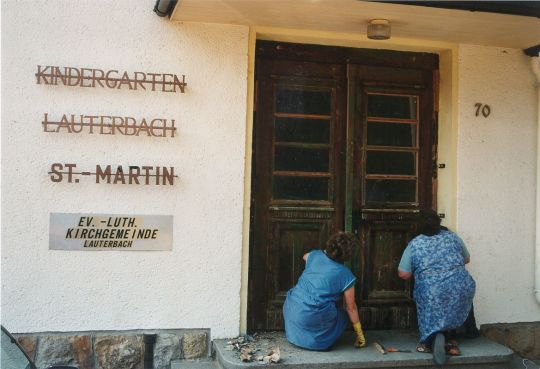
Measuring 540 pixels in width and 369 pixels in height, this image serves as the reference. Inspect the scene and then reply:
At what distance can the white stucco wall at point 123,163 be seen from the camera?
502 centimetres

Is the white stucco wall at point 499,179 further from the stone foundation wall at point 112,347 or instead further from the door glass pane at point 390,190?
the stone foundation wall at point 112,347

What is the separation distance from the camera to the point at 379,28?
5262 millimetres

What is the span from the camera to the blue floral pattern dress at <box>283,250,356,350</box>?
4.95 metres

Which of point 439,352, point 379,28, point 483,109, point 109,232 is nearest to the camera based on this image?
point 439,352

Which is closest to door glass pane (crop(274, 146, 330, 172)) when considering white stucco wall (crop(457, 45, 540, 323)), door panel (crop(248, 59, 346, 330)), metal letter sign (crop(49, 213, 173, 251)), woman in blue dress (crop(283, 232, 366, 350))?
door panel (crop(248, 59, 346, 330))

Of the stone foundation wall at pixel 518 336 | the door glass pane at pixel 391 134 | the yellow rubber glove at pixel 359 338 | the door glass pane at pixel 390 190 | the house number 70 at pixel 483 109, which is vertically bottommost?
the stone foundation wall at pixel 518 336

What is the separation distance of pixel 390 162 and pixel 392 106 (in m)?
0.57

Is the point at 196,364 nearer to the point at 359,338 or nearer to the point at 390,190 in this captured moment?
the point at 359,338

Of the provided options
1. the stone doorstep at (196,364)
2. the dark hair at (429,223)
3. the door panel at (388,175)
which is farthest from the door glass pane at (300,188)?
the stone doorstep at (196,364)

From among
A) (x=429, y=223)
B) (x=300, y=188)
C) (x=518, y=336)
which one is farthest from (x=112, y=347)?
(x=518, y=336)

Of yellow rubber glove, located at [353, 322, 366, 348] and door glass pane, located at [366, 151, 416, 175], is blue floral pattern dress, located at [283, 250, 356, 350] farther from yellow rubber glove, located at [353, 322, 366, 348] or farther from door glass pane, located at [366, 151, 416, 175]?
door glass pane, located at [366, 151, 416, 175]

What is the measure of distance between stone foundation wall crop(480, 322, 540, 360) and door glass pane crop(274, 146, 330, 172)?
7.57ft

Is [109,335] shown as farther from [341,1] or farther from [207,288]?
[341,1]

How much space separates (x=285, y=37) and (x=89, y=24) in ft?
5.96
